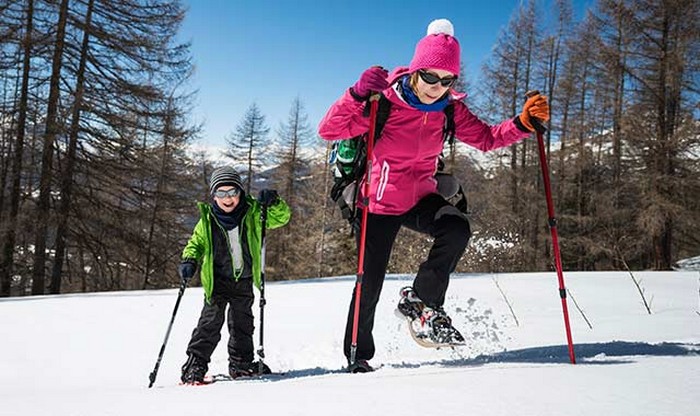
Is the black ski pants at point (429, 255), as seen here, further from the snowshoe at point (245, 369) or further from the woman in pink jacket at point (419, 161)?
the snowshoe at point (245, 369)

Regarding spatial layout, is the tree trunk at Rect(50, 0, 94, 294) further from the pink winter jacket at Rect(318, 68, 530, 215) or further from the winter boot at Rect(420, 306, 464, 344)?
the winter boot at Rect(420, 306, 464, 344)

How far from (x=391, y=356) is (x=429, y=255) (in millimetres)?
1068

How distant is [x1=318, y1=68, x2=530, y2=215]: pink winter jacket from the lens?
10.5 feet

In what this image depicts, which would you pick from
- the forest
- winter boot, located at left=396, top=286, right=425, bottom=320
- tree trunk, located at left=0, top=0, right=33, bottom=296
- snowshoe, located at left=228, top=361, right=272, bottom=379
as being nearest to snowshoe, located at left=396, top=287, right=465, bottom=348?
winter boot, located at left=396, top=286, right=425, bottom=320

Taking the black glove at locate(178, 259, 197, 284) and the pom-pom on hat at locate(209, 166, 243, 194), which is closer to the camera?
the black glove at locate(178, 259, 197, 284)

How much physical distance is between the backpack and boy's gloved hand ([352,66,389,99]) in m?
0.29

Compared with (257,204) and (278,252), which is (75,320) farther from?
(278,252)

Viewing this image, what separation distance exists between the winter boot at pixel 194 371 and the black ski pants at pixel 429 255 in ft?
3.34

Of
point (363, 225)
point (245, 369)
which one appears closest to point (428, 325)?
point (363, 225)

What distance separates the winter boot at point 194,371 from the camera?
10.9 ft

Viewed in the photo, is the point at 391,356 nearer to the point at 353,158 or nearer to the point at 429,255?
the point at 429,255

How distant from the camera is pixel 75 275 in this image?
14.4m

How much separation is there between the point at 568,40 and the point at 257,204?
1928 cm

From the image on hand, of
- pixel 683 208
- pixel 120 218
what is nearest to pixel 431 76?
pixel 120 218
